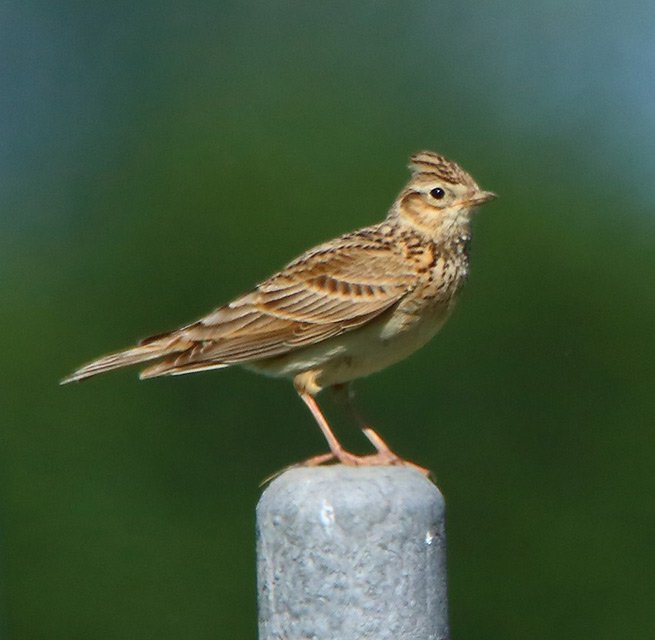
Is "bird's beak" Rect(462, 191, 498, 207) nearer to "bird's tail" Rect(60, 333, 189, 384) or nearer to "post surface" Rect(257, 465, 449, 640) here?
"bird's tail" Rect(60, 333, 189, 384)

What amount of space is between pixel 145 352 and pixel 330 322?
924mm

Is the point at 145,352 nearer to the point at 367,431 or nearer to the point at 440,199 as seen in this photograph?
the point at 367,431

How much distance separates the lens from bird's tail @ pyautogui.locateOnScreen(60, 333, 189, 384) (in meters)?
9.16

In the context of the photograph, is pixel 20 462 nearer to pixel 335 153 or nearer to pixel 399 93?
pixel 335 153

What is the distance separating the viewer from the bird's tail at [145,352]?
916 centimetres

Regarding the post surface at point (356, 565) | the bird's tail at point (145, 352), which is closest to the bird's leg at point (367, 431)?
the bird's tail at point (145, 352)

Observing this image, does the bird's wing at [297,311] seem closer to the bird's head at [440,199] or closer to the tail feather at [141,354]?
the tail feather at [141,354]

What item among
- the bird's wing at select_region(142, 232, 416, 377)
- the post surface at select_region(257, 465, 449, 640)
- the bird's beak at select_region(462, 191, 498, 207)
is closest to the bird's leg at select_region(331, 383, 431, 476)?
the bird's wing at select_region(142, 232, 416, 377)

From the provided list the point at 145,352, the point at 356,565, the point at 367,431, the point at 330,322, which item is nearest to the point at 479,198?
the point at 330,322

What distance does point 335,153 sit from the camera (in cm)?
2808

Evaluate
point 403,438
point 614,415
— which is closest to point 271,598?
point 403,438

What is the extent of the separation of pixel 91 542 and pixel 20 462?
2066mm

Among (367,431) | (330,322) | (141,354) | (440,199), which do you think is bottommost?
(367,431)

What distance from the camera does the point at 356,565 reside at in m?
6.15
